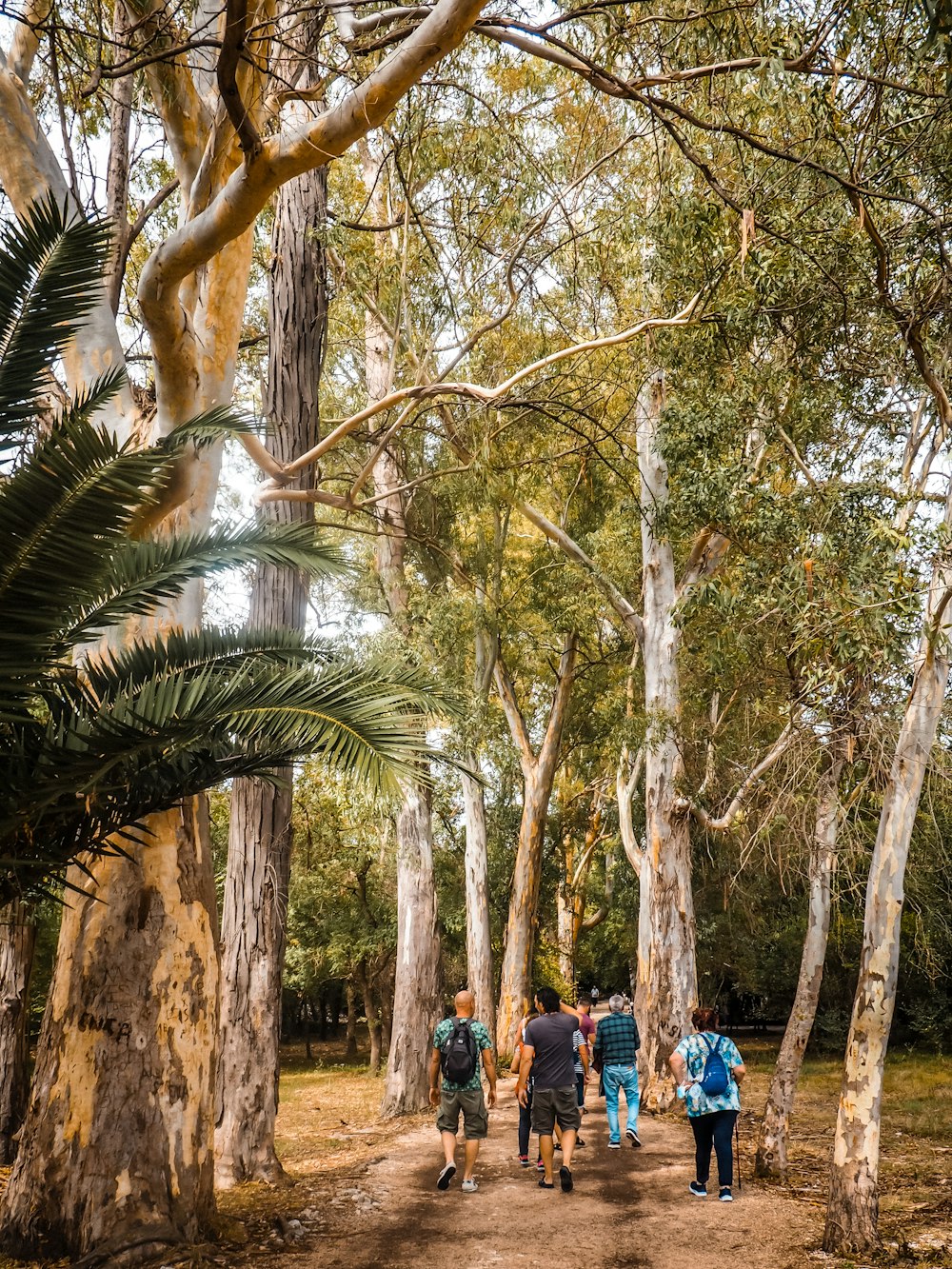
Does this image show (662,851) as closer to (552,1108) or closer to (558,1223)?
(552,1108)

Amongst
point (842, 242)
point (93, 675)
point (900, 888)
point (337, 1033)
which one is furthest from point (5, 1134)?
point (337, 1033)

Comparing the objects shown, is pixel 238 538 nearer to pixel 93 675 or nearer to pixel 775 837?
pixel 93 675

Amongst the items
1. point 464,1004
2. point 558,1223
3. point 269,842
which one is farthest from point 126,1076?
point 269,842

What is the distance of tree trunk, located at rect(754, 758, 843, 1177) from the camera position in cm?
998

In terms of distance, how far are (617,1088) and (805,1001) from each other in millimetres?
2080

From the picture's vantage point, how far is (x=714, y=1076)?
7832 mm

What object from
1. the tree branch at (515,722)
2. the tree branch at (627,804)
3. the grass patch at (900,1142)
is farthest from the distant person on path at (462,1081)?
the tree branch at (515,722)

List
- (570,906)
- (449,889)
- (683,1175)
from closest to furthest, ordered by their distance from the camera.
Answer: (683,1175) → (449,889) → (570,906)

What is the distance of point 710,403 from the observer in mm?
11477

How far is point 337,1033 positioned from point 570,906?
1640cm

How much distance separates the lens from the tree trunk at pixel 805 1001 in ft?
32.8

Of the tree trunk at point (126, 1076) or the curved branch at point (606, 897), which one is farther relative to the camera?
the curved branch at point (606, 897)

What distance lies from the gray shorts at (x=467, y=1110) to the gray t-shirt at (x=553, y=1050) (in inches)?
20.4

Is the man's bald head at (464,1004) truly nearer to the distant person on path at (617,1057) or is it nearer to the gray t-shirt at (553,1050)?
the gray t-shirt at (553,1050)
